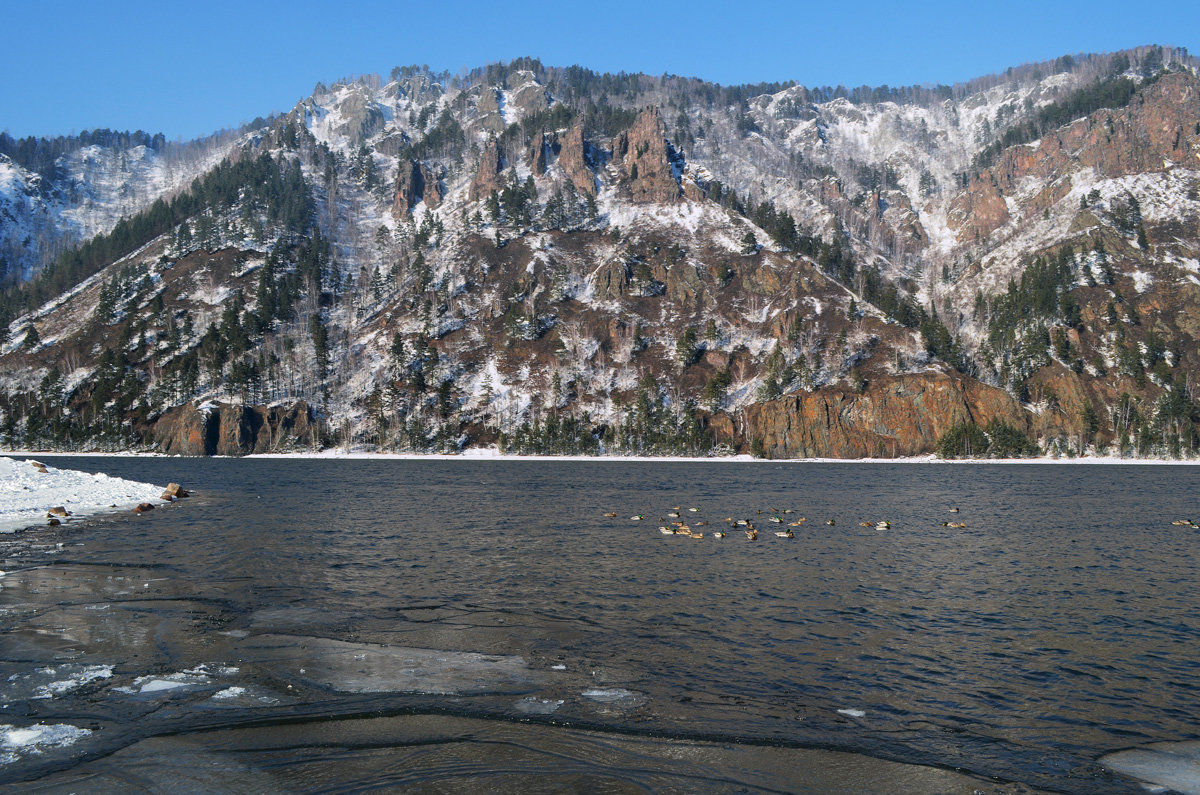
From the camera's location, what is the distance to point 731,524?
183 feet

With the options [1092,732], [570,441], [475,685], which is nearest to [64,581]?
[475,685]

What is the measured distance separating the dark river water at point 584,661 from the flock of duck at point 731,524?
87.8 inches

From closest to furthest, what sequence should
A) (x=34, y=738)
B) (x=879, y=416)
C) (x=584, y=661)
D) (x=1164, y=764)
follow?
(x=34, y=738) < (x=1164, y=764) < (x=584, y=661) < (x=879, y=416)

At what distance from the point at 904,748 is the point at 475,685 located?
34.0ft

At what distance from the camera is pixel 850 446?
618 ft

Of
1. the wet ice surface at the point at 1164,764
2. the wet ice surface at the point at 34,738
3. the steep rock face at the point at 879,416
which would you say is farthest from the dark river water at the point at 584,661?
the steep rock face at the point at 879,416

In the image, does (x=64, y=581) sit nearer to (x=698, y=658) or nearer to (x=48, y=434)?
(x=698, y=658)

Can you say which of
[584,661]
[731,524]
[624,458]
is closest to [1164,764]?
[584,661]

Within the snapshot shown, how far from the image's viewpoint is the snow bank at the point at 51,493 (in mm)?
49312

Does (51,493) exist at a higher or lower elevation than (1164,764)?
higher

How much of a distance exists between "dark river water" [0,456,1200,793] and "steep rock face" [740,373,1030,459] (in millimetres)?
142374

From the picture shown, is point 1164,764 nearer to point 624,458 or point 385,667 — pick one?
point 385,667

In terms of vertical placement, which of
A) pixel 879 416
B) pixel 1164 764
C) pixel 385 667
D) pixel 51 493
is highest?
pixel 879 416

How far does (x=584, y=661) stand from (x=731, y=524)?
35.6 m
